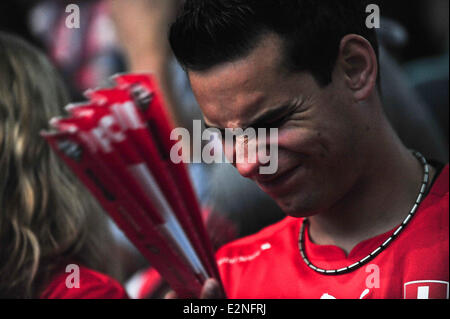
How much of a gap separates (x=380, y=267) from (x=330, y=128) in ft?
0.77

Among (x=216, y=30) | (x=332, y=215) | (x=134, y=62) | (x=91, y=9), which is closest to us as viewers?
(x=216, y=30)

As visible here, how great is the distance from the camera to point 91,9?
162cm

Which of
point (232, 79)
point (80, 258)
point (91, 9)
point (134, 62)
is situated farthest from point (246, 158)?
point (91, 9)

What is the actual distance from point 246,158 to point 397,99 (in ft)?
1.94

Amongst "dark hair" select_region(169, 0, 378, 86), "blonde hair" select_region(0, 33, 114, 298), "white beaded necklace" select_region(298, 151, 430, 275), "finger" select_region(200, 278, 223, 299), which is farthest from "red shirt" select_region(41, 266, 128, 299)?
"dark hair" select_region(169, 0, 378, 86)

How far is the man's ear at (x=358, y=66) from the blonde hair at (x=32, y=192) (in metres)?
0.69

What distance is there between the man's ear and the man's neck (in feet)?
0.31

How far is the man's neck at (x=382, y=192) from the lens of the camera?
909mm

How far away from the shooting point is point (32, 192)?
4.01 ft

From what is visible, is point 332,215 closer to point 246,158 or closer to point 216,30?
point 246,158

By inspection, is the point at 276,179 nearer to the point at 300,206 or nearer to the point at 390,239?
the point at 300,206

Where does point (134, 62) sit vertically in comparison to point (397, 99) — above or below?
above

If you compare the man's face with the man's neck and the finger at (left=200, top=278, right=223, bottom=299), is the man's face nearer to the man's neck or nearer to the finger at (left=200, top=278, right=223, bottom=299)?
the man's neck

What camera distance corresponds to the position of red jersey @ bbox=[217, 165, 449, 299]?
86 cm
